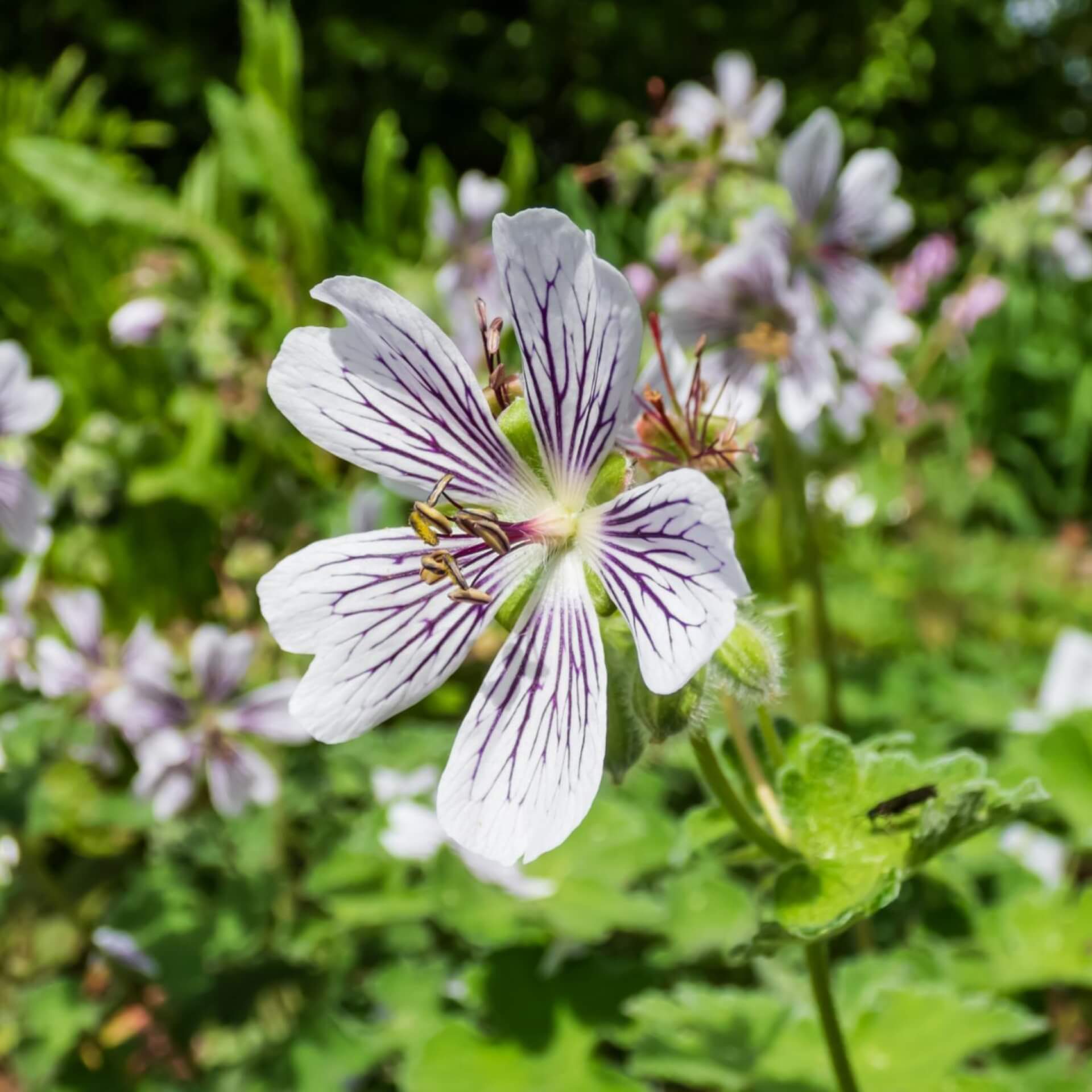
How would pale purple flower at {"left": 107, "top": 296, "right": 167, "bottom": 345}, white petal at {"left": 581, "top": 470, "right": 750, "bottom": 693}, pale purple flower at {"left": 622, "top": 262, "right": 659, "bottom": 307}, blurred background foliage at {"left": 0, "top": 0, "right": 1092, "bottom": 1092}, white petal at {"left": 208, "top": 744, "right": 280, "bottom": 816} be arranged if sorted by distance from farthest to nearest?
pale purple flower at {"left": 107, "top": 296, "right": 167, "bottom": 345} < pale purple flower at {"left": 622, "top": 262, "right": 659, "bottom": 307} < white petal at {"left": 208, "top": 744, "right": 280, "bottom": 816} < blurred background foliage at {"left": 0, "top": 0, "right": 1092, "bottom": 1092} < white petal at {"left": 581, "top": 470, "right": 750, "bottom": 693}

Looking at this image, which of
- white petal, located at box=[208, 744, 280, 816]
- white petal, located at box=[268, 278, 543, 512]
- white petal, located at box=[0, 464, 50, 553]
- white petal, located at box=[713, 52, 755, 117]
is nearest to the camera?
white petal, located at box=[268, 278, 543, 512]

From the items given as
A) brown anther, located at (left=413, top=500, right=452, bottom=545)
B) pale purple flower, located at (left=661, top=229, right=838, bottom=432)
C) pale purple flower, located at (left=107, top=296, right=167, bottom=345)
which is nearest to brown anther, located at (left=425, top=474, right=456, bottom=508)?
brown anther, located at (left=413, top=500, right=452, bottom=545)

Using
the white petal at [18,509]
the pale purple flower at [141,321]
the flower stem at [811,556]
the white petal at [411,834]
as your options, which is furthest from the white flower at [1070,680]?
the pale purple flower at [141,321]

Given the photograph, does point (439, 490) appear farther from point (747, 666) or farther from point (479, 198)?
point (479, 198)

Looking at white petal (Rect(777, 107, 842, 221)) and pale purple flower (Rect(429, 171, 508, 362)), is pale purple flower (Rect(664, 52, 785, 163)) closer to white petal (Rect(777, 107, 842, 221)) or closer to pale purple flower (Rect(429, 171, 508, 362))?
white petal (Rect(777, 107, 842, 221))

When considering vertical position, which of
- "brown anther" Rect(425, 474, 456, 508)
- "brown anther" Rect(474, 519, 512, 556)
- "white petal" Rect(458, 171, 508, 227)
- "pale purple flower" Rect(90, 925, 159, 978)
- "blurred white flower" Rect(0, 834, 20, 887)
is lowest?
"pale purple flower" Rect(90, 925, 159, 978)

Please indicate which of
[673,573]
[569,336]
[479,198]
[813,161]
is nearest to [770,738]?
[673,573]

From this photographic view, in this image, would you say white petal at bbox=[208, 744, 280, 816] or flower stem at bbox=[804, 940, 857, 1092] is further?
white petal at bbox=[208, 744, 280, 816]
